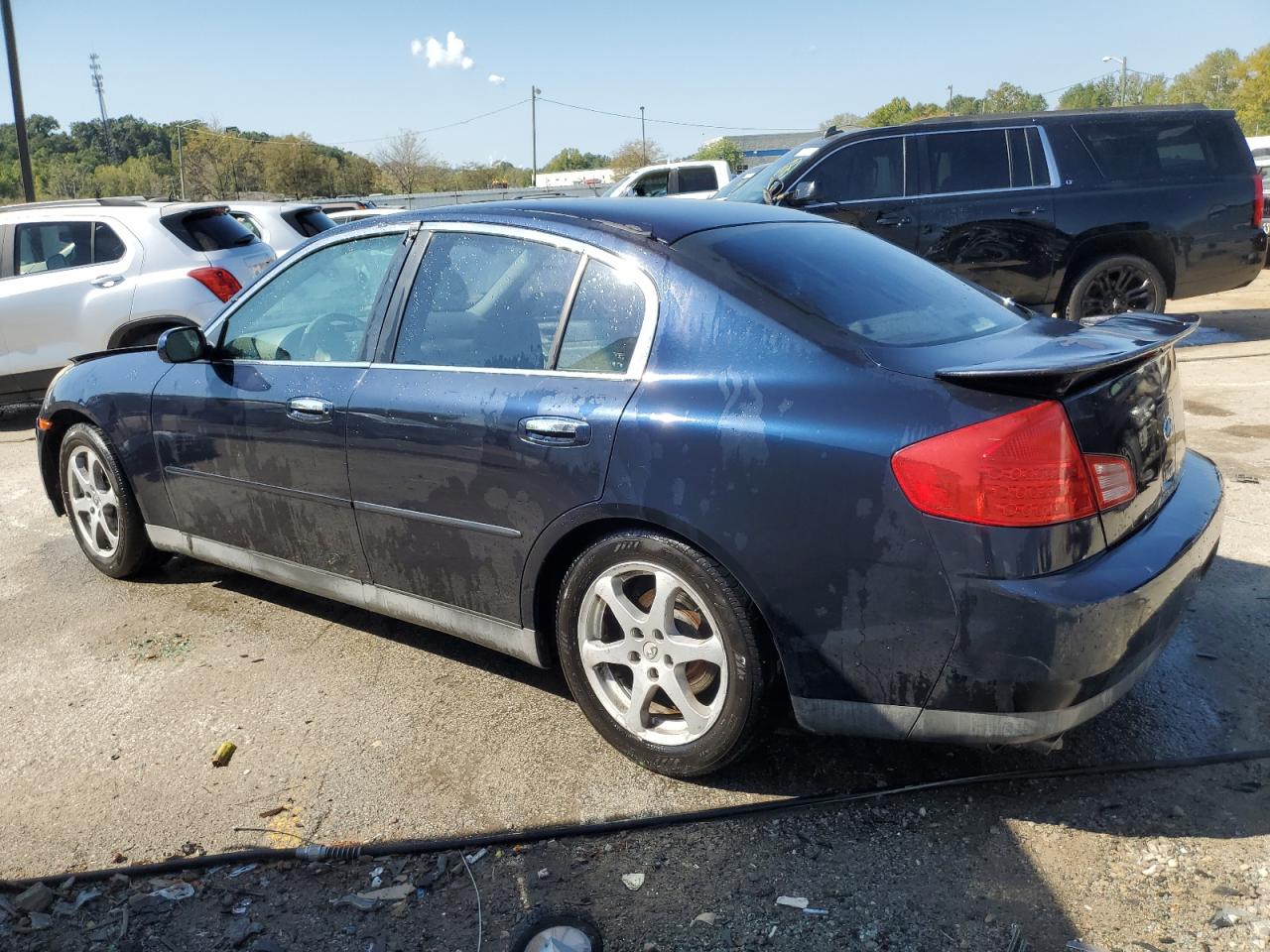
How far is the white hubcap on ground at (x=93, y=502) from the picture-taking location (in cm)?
486

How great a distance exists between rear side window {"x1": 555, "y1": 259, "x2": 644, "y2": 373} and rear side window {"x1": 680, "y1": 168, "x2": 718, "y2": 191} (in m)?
15.9

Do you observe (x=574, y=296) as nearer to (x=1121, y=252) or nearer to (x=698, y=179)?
(x=1121, y=252)

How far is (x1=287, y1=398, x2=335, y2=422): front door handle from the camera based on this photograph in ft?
12.1

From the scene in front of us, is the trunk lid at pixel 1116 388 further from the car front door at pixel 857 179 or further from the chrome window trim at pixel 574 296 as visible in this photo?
the car front door at pixel 857 179

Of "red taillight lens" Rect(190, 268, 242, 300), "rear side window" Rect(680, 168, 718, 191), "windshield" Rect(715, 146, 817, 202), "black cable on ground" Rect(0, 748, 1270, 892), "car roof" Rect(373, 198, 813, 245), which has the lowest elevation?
"black cable on ground" Rect(0, 748, 1270, 892)

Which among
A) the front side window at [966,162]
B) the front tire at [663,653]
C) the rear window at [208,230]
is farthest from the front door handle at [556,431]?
the front side window at [966,162]

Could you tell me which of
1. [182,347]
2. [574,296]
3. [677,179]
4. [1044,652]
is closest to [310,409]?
[182,347]

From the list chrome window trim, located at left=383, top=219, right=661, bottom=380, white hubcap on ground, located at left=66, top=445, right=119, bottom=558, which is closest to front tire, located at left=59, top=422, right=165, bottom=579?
white hubcap on ground, located at left=66, top=445, right=119, bottom=558

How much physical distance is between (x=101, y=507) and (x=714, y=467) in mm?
3511

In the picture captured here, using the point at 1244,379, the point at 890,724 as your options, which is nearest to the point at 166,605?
the point at 890,724

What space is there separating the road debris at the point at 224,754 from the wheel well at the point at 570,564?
1.09 m

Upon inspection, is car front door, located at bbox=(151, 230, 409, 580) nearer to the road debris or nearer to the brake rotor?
the road debris

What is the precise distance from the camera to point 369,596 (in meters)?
3.79

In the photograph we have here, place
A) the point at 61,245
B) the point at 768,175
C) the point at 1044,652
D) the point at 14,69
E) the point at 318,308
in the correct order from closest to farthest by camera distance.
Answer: the point at 1044,652, the point at 318,308, the point at 61,245, the point at 768,175, the point at 14,69
